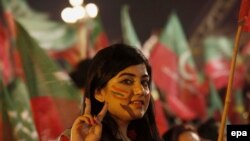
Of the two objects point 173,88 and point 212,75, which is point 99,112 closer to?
point 173,88

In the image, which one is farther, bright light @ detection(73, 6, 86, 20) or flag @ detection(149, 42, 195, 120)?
bright light @ detection(73, 6, 86, 20)

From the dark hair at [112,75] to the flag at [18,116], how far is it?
6.08 ft

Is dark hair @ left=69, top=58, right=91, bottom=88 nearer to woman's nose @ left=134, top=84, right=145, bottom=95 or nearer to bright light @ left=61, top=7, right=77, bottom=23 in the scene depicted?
woman's nose @ left=134, top=84, right=145, bottom=95

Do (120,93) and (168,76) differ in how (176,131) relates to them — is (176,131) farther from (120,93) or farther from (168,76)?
(168,76)

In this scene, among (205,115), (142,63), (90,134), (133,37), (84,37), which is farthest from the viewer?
(84,37)

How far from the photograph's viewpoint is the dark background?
1746 cm

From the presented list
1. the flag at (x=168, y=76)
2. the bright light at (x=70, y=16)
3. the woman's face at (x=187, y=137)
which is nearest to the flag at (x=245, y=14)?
the woman's face at (x=187, y=137)

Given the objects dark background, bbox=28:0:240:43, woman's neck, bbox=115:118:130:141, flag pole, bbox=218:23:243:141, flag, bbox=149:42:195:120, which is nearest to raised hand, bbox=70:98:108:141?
woman's neck, bbox=115:118:130:141

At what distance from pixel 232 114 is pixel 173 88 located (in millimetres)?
2067

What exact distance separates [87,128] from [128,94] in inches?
8.6

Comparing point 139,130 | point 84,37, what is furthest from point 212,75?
point 139,130

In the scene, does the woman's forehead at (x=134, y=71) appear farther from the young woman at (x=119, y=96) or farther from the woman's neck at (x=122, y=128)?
the woman's neck at (x=122, y=128)

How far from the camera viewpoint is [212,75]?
→ 1034cm

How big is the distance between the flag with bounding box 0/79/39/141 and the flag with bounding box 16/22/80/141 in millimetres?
64
